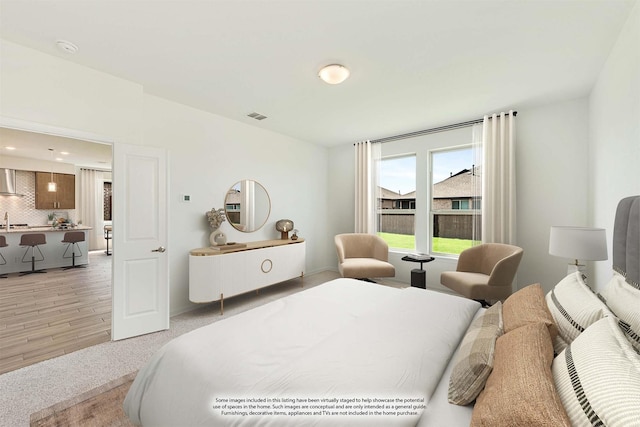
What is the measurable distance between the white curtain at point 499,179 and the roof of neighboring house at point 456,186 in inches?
11.2

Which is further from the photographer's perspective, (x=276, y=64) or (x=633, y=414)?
(x=276, y=64)

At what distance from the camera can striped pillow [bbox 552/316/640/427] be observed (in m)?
0.63

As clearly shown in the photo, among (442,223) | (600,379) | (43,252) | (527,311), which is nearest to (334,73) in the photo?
(527,311)

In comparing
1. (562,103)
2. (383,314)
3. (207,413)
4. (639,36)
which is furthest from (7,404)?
(562,103)

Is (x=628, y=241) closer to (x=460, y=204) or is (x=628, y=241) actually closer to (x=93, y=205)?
(x=460, y=204)

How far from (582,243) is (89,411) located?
4.01 meters

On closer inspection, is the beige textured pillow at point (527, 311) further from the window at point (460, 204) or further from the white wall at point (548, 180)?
the window at point (460, 204)

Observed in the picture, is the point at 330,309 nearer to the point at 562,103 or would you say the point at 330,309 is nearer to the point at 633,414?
the point at 633,414

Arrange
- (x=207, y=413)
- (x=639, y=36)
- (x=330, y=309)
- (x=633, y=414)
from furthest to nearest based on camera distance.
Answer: (x=330, y=309) < (x=639, y=36) < (x=207, y=413) < (x=633, y=414)

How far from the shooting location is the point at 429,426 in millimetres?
927

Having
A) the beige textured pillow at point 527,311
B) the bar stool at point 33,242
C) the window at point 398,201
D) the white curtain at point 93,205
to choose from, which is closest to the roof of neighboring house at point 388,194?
the window at point 398,201

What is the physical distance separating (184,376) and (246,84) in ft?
8.90

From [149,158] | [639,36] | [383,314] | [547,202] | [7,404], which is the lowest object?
[7,404]

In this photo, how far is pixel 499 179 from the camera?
3.68 meters
